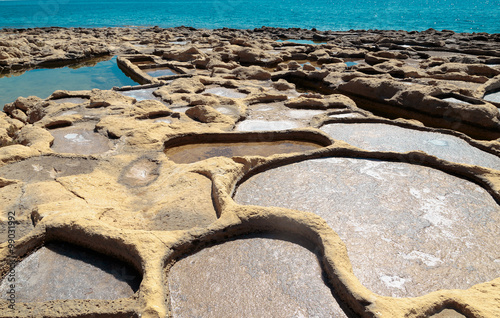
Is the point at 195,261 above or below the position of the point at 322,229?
below

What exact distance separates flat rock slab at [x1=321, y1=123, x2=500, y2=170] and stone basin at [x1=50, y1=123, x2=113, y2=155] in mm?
3395

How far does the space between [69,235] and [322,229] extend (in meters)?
2.13

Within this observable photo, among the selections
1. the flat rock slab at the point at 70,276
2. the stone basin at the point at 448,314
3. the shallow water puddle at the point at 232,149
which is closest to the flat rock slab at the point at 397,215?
the stone basin at the point at 448,314

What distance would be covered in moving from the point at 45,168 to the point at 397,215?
3.95m

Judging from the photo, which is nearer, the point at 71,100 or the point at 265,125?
the point at 265,125

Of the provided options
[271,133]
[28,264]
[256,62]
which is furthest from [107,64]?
[28,264]

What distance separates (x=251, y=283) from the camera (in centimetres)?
270

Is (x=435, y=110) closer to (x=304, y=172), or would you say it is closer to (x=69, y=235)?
(x=304, y=172)

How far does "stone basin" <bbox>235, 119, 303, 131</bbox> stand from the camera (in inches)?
235

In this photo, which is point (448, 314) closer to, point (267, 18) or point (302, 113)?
point (302, 113)

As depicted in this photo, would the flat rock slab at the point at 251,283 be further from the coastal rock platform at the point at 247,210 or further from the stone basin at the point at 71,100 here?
the stone basin at the point at 71,100

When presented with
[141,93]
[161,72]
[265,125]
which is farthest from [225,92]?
[161,72]

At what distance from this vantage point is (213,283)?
8.84 ft

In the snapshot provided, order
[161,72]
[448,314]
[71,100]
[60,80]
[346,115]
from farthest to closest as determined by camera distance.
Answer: [60,80]
[161,72]
[71,100]
[346,115]
[448,314]
